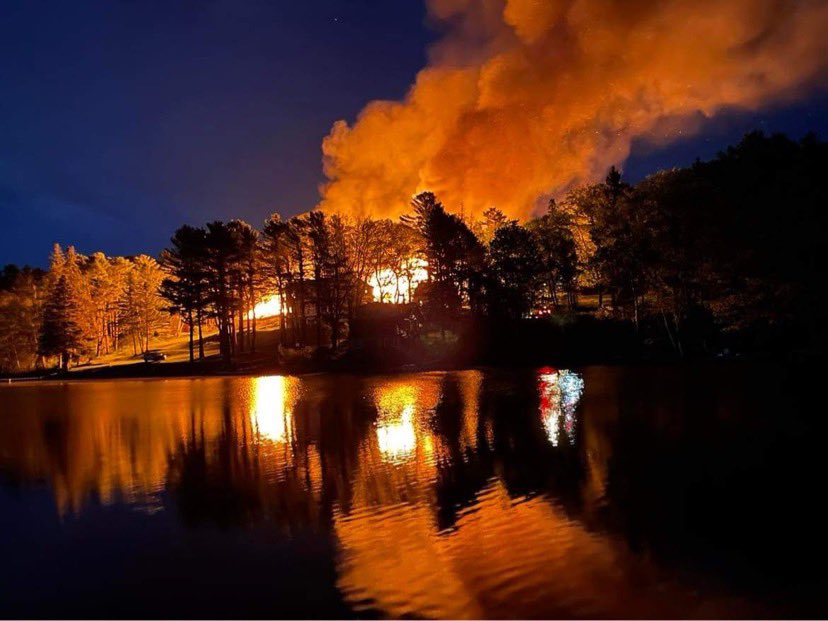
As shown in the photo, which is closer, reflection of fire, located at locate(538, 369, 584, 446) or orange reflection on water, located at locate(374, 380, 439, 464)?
orange reflection on water, located at locate(374, 380, 439, 464)

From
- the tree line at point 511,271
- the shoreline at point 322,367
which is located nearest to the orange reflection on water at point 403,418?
the shoreline at point 322,367

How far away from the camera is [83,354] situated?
99.9 metres

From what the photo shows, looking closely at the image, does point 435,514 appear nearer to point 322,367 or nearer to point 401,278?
point 322,367

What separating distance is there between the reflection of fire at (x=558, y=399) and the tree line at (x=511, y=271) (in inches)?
559

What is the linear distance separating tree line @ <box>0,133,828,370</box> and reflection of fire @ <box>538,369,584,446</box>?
1420 cm

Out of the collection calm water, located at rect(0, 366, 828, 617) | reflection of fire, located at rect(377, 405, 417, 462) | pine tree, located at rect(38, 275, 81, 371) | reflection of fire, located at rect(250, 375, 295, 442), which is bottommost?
calm water, located at rect(0, 366, 828, 617)

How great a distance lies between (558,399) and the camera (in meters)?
34.3

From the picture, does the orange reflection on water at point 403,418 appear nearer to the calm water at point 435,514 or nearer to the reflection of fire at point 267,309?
the calm water at point 435,514

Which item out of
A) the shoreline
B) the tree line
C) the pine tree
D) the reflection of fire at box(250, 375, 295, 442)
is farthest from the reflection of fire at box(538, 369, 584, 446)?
the pine tree

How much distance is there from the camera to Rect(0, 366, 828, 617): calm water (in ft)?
33.4

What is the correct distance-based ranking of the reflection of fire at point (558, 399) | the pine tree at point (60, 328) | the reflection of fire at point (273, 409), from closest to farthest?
1. the reflection of fire at point (558, 399)
2. the reflection of fire at point (273, 409)
3. the pine tree at point (60, 328)

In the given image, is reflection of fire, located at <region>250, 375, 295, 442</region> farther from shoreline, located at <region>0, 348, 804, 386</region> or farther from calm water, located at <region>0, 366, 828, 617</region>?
shoreline, located at <region>0, 348, 804, 386</region>

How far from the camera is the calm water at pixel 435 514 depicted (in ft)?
33.4

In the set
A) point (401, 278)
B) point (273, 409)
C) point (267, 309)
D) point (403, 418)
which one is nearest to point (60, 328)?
point (267, 309)
